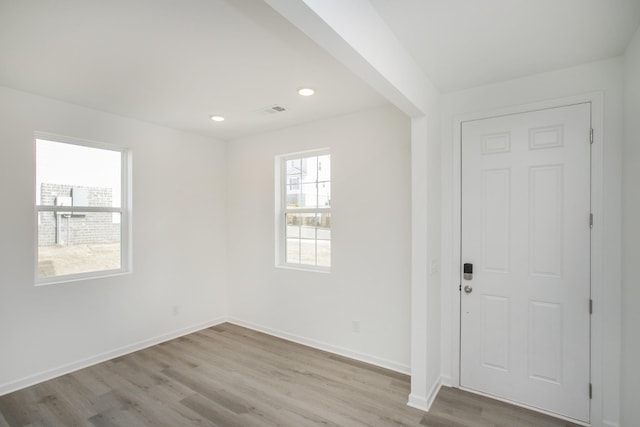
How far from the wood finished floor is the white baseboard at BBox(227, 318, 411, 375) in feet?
0.25

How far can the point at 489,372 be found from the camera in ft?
8.66

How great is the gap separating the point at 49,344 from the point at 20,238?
3.26ft

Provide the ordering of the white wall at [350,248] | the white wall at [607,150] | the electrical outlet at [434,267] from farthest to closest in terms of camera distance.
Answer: the white wall at [350,248] → the electrical outlet at [434,267] → the white wall at [607,150]

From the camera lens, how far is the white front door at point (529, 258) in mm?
2320

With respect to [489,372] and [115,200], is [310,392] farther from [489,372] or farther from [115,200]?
[115,200]

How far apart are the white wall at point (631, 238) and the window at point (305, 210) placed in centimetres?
243

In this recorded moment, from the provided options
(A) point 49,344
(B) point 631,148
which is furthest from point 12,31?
(B) point 631,148

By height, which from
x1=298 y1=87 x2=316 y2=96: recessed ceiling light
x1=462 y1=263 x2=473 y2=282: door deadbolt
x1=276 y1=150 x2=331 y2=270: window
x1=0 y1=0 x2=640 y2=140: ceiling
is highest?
x1=0 y1=0 x2=640 y2=140: ceiling

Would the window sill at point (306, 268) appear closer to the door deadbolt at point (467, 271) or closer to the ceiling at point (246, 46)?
the door deadbolt at point (467, 271)

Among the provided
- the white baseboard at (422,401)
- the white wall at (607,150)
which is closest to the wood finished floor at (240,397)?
the white baseboard at (422,401)

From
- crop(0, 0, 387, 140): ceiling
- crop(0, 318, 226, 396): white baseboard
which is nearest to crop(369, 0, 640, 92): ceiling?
crop(0, 0, 387, 140): ceiling

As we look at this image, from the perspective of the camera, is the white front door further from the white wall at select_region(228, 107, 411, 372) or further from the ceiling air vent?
the ceiling air vent

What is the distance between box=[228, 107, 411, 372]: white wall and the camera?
3.11m

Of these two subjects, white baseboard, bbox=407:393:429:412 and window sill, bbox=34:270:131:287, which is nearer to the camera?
white baseboard, bbox=407:393:429:412
